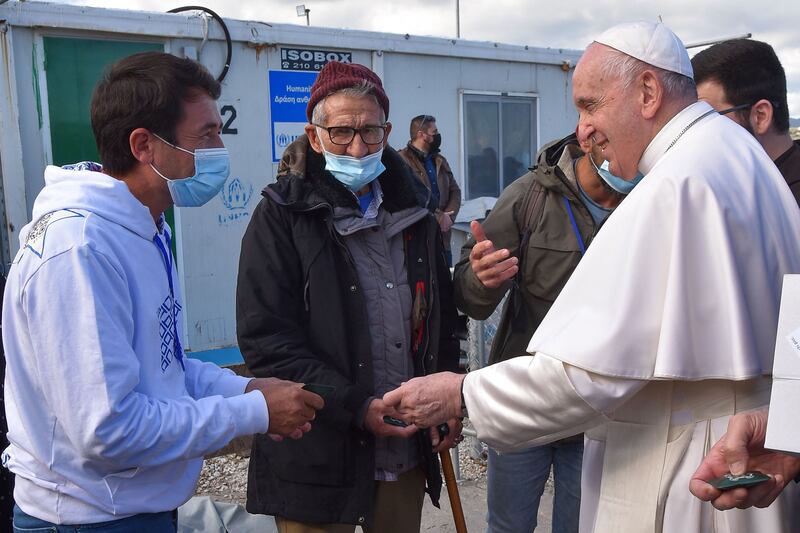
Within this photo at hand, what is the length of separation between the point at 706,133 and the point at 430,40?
6984 millimetres

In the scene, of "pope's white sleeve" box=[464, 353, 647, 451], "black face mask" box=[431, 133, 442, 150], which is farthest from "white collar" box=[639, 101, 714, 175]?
"black face mask" box=[431, 133, 442, 150]

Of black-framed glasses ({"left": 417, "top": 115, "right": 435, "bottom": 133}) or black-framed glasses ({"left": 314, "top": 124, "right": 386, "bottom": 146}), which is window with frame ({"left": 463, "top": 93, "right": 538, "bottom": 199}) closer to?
black-framed glasses ({"left": 417, "top": 115, "right": 435, "bottom": 133})

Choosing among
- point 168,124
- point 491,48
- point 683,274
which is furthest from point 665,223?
point 491,48

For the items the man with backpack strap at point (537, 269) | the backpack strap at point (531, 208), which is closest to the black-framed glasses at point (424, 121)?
the man with backpack strap at point (537, 269)

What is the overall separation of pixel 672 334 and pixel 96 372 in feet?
4.52

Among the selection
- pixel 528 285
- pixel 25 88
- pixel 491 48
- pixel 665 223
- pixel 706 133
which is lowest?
pixel 528 285

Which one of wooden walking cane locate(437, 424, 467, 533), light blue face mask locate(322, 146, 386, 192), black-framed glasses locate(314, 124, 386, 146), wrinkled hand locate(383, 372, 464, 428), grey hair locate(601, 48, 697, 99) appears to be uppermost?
grey hair locate(601, 48, 697, 99)

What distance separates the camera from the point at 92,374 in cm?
188

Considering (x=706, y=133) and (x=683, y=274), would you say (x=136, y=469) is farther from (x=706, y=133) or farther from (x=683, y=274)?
(x=706, y=133)

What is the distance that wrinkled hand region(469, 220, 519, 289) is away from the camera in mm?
2934

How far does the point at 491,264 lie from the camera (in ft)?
9.66

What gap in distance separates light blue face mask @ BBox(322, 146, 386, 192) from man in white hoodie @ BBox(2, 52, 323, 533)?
61 cm

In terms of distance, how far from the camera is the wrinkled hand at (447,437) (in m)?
2.98

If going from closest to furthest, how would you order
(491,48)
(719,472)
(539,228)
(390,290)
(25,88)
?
(719,472) < (390,290) < (539,228) < (25,88) < (491,48)
